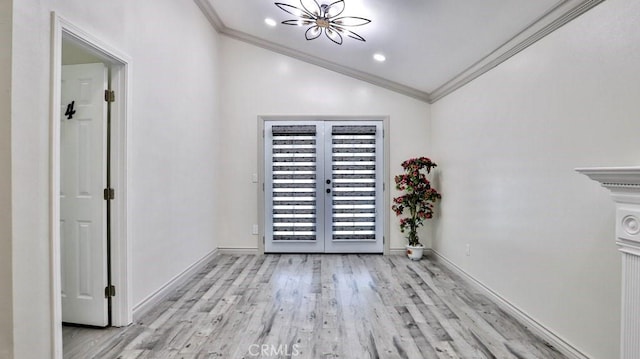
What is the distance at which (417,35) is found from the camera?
3.38m

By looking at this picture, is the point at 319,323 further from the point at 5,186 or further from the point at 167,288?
the point at 5,186

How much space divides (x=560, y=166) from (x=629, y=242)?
2.72 feet

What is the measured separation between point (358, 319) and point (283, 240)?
7.74 ft

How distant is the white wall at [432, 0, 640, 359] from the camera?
5.82ft

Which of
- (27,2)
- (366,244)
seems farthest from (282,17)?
(366,244)

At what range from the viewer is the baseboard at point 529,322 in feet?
6.83

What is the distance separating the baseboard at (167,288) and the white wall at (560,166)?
10.6 feet

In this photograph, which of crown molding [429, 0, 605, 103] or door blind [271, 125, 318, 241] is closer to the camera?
crown molding [429, 0, 605, 103]

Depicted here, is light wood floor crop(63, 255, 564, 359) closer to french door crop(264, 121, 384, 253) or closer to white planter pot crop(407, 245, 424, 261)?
white planter pot crop(407, 245, 424, 261)

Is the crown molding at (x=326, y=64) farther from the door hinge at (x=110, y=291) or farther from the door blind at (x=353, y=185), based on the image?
the door hinge at (x=110, y=291)

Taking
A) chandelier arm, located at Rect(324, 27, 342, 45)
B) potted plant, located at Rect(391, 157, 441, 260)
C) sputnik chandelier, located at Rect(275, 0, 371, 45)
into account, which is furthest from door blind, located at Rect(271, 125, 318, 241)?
sputnik chandelier, located at Rect(275, 0, 371, 45)

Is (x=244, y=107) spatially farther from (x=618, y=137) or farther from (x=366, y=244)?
(x=618, y=137)

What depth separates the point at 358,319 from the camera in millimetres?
2656

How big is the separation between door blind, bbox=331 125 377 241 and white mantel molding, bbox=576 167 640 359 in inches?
131
